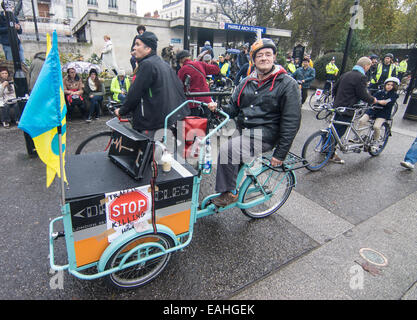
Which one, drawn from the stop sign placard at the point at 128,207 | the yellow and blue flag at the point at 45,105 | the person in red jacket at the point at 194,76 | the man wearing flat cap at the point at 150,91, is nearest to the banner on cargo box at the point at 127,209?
the stop sign placard at the point at 128,207

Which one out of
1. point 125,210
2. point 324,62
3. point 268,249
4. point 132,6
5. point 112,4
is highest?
point 132,6

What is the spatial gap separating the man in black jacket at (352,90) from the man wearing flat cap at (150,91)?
3.69 meters

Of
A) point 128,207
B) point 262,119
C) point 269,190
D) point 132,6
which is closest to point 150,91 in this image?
point 262,119

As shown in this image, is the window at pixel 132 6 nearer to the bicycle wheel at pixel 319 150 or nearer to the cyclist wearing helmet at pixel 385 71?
the cyclist wearing helmet at pixel 385 71

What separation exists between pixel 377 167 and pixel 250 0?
25940mm

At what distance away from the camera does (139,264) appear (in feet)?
7.64

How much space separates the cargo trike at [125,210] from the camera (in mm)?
1878

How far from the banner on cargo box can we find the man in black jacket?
4696 millimetres

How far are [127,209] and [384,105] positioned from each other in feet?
19.3

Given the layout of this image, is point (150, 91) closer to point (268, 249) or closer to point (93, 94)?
point (268, 249)

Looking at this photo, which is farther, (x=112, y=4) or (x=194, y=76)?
(x=112, y=4)

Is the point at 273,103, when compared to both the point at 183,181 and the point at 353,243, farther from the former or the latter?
the point at 353,243

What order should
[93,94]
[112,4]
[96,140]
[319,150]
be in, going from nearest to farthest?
[96,140] → [319,150] → [93,94] → [112,4]

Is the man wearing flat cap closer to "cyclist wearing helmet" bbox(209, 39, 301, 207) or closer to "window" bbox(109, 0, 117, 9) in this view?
"cyclist wearing helmet" bbox(209, 39, 301, 207)
